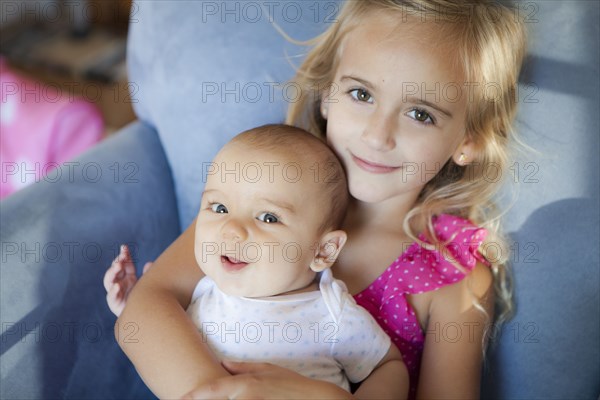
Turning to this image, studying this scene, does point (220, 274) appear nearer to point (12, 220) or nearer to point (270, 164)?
point (270, 164)

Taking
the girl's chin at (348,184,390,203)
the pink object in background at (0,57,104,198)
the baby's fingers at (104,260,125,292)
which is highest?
the girl's chin at (348,184,390,203)

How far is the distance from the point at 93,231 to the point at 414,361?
55 centimetres

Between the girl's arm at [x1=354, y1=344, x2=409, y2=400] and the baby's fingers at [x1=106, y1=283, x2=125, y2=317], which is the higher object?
the baby's fingers at [x1=106, y1=283, x2=125, y2=317]

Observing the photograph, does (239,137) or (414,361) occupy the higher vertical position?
(239,137)

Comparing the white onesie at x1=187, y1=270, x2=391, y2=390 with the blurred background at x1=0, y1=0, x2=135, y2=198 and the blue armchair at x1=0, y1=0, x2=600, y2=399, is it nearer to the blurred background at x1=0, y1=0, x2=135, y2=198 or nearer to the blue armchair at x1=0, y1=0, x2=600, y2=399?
the blue armchair at x1=0, y1=0, x2=600, y2=399

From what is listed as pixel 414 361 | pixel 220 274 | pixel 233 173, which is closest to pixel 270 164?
pixel 233 173

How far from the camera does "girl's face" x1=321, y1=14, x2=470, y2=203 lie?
953 mm

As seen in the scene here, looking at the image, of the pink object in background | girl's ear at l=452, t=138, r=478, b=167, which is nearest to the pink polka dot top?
girl's ear at l=452, t=138, r=478, b=167

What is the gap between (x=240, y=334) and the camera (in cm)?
91

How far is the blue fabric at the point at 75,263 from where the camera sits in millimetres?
996

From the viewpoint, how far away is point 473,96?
999 millimetres

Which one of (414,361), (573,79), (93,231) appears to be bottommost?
(414,361)

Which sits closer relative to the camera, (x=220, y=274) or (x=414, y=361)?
(x=220, y=274)

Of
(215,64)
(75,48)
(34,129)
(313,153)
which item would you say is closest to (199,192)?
(215,64)
